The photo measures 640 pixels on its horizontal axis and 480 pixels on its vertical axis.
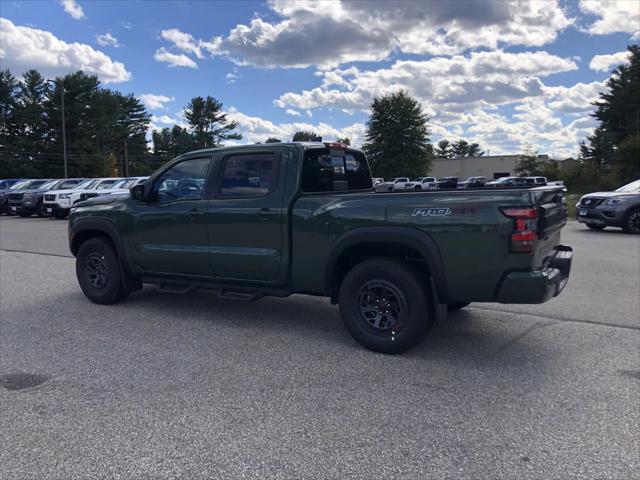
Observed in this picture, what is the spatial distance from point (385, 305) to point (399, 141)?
218 ft

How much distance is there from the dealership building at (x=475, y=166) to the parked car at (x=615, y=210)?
70979mm

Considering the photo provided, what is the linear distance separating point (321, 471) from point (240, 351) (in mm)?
2130

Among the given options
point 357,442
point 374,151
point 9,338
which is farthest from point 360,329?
point 374,151

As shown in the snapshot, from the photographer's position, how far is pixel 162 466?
114 inches

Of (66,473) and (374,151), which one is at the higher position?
(374,151)

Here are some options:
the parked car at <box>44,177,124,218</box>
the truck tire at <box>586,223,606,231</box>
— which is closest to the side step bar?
the truck tire at <box>586,223,606,231</box>

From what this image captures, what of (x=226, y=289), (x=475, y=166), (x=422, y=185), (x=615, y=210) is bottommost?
(x=226, y=289)

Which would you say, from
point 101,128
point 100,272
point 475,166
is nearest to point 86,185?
point 100,272

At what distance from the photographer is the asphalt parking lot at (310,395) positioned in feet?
9.70

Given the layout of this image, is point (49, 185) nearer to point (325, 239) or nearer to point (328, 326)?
point (328, 326)

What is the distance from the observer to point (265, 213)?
17.1 ft

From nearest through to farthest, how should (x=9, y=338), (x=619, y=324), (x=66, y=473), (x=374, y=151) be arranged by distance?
1. (x=66, y=473)
2. (x=9, y=338)
3. (x=619, y=324)
4. (x=374, y=151)

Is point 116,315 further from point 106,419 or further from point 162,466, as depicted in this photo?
point 162,466

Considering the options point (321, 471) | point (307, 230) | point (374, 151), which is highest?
point (374, 151)
